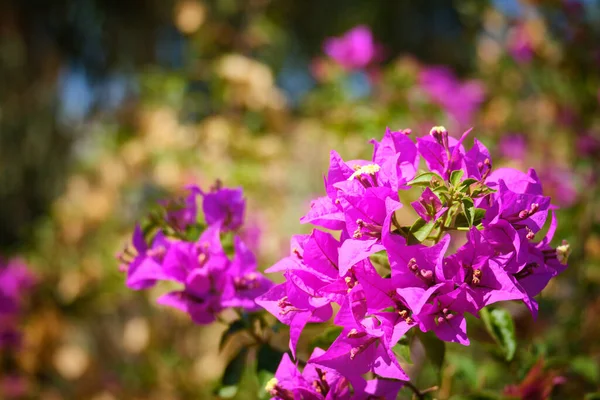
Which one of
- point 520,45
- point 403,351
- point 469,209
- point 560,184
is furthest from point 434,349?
point 520,45

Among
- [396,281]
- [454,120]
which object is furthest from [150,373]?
[396,281]

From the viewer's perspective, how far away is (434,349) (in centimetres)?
53

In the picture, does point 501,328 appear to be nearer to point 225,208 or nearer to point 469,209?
point 469,209

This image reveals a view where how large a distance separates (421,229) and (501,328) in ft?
0.61

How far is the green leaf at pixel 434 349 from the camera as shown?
0.53m

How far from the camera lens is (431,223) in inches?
18.9

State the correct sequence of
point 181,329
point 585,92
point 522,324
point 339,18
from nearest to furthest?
point 522,324 → point 585,92 → point 181,329 → point 339,18

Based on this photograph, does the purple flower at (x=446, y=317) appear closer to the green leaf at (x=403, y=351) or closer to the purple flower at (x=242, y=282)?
the green leaf at (x=403, y=351)

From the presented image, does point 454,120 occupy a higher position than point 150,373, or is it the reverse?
point 454,120

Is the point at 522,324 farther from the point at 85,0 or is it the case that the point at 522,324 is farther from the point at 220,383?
the point at 85,0

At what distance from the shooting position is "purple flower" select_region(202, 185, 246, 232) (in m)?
0.66

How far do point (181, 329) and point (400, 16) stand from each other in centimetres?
575

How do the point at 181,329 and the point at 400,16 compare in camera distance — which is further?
the point at 400,16

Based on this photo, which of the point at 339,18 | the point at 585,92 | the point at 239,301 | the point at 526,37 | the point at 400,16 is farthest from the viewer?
the point at 400,16
